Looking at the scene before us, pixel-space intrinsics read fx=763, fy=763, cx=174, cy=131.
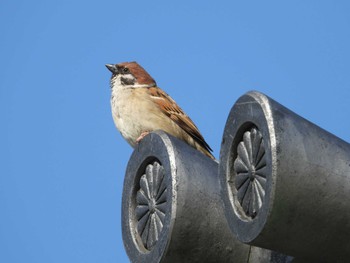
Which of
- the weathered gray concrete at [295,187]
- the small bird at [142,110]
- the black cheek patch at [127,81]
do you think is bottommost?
the weathered gray concrete at [295,187]

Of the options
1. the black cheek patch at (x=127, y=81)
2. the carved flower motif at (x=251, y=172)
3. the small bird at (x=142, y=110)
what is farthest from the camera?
the black cheek patch at (x=127, y=81)

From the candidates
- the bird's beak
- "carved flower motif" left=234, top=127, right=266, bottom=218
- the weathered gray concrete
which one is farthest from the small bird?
the weathered gray concrete

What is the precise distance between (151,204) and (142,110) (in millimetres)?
3558

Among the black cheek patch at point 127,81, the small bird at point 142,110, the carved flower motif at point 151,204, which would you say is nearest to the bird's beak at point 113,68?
the small bird at point 142,110

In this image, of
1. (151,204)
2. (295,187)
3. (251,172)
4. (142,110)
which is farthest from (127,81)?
(295,187)

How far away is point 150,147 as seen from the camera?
3.77 m

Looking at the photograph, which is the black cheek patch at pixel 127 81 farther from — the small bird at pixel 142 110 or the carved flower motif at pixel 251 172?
the carved flower motif at pixel 251 172

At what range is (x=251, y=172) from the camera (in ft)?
9.56

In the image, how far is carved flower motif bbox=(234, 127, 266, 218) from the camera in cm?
283

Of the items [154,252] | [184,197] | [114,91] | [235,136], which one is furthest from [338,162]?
[114,91]

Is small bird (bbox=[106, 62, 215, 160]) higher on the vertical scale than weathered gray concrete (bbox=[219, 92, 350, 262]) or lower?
higher

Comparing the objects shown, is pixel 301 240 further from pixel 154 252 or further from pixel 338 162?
pixel 154 252

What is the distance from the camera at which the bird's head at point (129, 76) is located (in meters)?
7.57

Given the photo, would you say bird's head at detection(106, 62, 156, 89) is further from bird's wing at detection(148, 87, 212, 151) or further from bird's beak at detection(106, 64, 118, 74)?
bird's wing at detection(148, 87, 212, 151)
